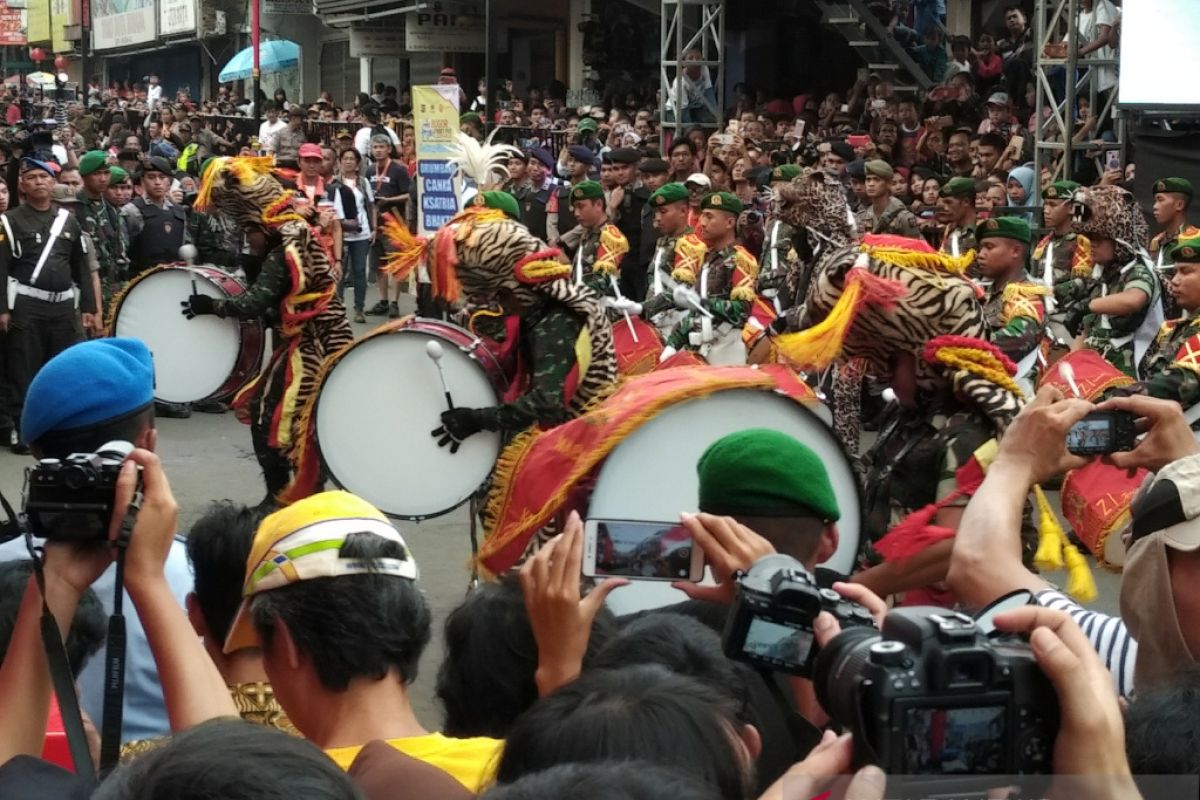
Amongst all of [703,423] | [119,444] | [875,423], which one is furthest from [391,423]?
[875,423]

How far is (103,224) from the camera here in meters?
12.8

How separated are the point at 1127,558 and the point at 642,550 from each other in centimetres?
77

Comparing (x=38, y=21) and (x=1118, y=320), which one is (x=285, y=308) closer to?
(x=1118, y=320)

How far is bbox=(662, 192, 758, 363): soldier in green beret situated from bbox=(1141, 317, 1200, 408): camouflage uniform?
91.4 inches

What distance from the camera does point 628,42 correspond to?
27.2 meters

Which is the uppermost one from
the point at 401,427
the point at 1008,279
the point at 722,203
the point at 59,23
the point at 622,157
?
the point at 59,23

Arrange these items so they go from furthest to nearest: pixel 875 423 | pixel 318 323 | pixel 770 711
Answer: pixel 875 423 < pixel 318 323 < pixel 770 711

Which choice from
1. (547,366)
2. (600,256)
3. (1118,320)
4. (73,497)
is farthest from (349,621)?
(600,256)

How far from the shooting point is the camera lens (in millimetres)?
1614

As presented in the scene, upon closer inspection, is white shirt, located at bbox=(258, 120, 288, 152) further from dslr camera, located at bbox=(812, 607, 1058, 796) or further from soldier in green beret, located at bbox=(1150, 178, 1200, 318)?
dslr camera, located at bbox=(812, 607, 1058, 796)

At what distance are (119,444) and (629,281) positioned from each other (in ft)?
36.2

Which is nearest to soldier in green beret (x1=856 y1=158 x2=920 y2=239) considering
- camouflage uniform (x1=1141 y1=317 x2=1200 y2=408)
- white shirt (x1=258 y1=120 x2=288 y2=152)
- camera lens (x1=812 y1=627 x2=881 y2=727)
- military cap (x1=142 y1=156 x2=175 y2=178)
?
camouflage uniform (x1=1141 y1=317 x2=1200 y2=408)

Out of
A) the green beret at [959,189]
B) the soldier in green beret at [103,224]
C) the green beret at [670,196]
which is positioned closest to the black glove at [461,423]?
the green beret at [670,196]

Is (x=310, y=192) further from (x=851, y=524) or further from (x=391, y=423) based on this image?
(x=851, y=524)
